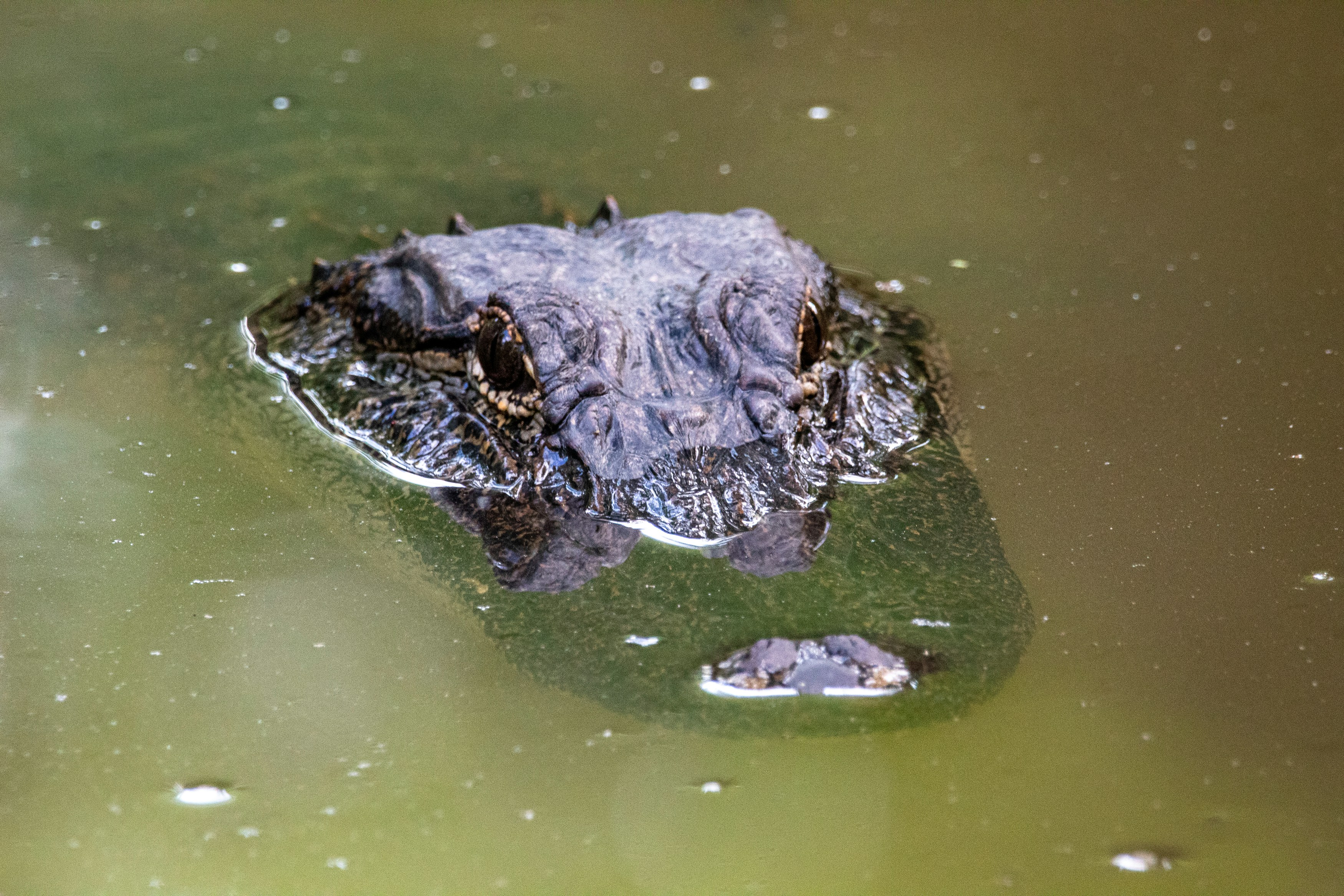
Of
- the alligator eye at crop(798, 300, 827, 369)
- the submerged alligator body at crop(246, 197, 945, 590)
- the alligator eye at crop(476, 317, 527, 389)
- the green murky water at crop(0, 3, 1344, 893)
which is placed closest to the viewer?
the green murky water at crop(0, 3, 1344, 893)

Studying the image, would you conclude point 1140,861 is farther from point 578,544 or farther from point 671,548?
point 578,544

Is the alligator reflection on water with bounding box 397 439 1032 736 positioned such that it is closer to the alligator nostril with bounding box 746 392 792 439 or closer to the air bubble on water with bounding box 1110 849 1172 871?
the alligator nostril with bounding box 746 392 792 439

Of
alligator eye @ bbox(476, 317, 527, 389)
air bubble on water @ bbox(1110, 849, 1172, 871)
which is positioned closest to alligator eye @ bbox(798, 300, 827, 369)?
alligator eye @ bbox(476, 317, 527, 389)

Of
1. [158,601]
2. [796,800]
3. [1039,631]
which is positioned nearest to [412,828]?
[796,800]

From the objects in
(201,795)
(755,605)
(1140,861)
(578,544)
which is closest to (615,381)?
(578,544)

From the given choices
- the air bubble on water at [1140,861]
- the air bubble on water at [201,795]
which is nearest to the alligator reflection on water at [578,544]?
the air bubble on water at [201,795]

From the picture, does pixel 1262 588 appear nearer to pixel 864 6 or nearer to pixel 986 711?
pixel 986 711

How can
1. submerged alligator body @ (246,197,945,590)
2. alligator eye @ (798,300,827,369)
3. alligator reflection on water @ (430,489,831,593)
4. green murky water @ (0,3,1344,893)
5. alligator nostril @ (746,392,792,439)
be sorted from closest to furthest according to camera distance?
green murky water @ (0,3,1344,893) < alligator reflection on water @ (430,489,831,593) < submerged alligator body @ (246,197,945,590) < alligator nostril @ (746,392,792,439) < alligator eye @ (798,300,827,369)
